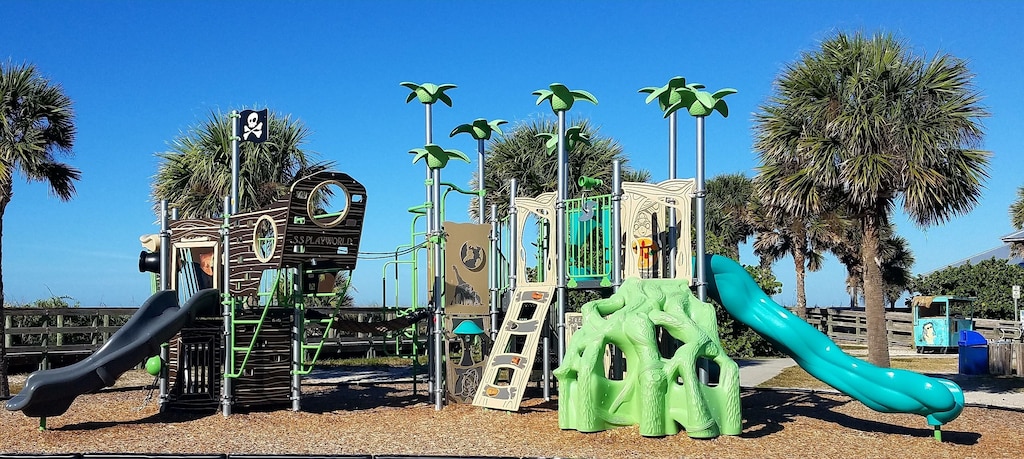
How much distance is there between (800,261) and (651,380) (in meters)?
22.9

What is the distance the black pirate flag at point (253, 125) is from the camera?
1362cm

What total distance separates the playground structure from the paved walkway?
→ 4.12 m

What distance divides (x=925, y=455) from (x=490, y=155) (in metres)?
13.8

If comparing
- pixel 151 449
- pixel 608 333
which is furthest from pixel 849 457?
pixel 151 449

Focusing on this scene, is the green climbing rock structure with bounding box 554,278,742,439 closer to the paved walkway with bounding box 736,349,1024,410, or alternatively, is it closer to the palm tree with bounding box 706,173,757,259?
the paved walkway with bounding box 736,349,1024,410

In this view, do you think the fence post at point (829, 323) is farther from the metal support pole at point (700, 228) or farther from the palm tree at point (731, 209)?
the metal support pole at point (700, 228)

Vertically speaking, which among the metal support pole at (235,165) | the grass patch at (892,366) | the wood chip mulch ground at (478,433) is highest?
the metal support pole at (235,165)

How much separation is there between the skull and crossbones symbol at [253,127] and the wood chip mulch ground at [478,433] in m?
3.97

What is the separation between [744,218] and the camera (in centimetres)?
3475

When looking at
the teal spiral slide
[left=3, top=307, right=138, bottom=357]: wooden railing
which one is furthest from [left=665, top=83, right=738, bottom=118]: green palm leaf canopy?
[left=3, top=307, right=138, bottom=357]: wooden railing

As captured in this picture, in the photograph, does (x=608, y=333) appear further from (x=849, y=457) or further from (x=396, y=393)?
(x=396, y=393)

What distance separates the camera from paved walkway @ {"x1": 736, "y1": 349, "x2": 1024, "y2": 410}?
595 inches

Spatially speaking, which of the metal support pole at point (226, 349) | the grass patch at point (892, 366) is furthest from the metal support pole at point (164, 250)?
the grass patch at point (892, 366)

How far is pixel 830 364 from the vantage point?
463 inches
